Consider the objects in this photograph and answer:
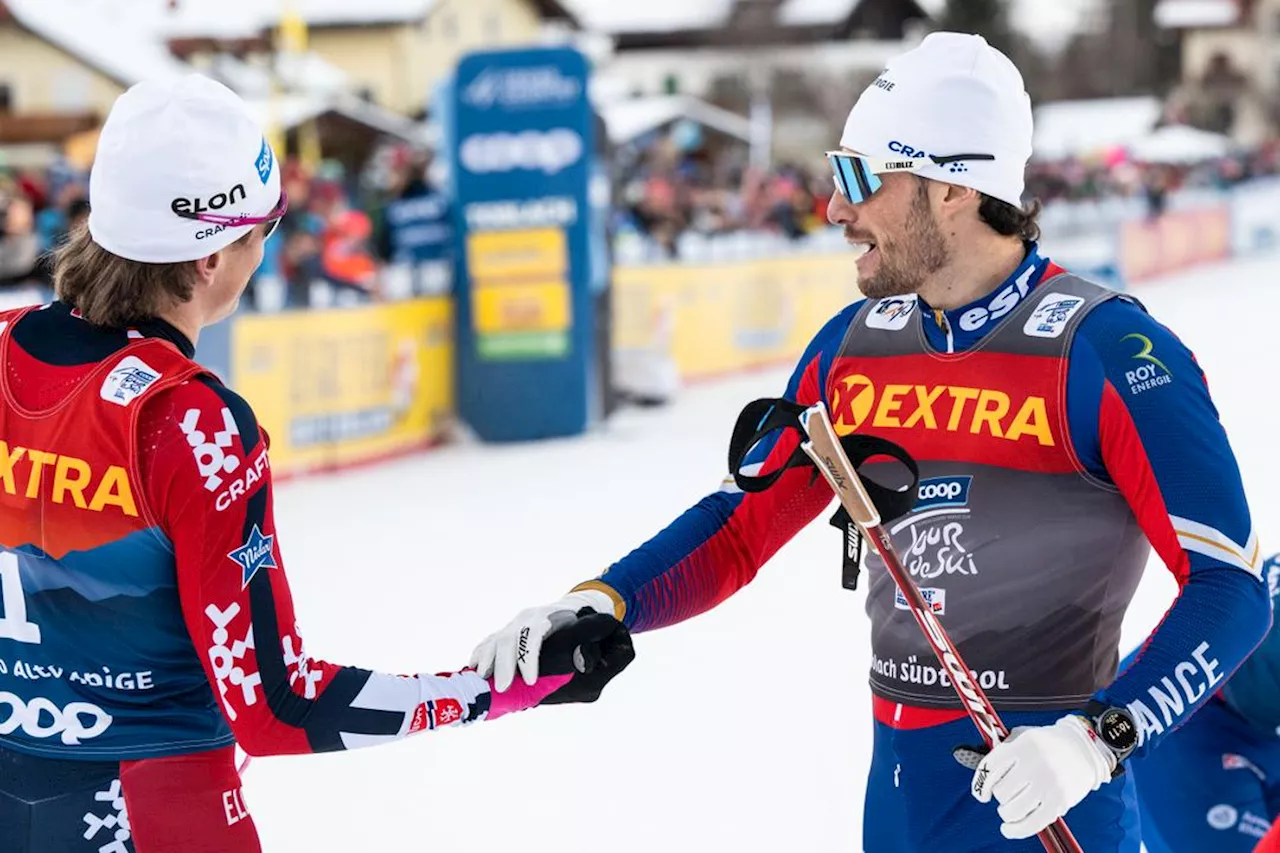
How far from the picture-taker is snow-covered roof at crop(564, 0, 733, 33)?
72.5 metres

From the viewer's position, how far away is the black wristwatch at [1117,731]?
209cm

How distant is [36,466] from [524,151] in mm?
9556

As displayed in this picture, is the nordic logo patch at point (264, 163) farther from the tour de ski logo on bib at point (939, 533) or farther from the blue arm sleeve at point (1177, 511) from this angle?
the blue arm sleeve at point (1177, 511)

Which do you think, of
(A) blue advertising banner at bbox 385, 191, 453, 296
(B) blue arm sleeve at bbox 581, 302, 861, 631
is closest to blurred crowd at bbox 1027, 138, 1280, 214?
(A) blue advertising banner at bbox 385, 191, 453, 296

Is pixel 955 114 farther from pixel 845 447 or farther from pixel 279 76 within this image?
pixel 279 76

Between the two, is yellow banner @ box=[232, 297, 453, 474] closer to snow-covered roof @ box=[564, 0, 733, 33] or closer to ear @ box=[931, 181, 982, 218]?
ear @ box=[931, 181, 982, 218]

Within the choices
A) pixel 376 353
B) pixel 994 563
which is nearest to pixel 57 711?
pixel 994 563

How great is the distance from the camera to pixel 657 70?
70000 millimetres

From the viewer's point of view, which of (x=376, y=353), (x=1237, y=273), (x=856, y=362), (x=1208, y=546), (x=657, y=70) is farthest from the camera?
(x=657, y=70)

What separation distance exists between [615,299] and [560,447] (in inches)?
93.6

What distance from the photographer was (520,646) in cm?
250

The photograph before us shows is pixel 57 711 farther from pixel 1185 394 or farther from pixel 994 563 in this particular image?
pixel 1185 394

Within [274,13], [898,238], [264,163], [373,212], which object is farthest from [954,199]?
[274,13]

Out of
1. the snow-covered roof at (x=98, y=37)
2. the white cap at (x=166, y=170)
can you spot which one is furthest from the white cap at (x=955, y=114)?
the snow-covered roof at (x=98, y=37)
